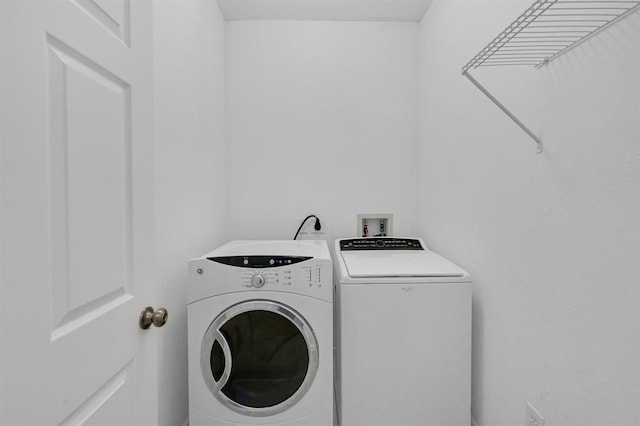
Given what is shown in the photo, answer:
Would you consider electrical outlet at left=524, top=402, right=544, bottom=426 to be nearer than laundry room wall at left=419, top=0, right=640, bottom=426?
No

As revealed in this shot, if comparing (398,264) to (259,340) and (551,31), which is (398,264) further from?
(551,31)

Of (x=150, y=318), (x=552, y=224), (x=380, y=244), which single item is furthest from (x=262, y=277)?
(x=552, y=224)

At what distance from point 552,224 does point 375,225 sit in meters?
1.40

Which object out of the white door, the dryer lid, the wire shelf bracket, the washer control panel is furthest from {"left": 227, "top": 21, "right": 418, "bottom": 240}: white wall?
the white door

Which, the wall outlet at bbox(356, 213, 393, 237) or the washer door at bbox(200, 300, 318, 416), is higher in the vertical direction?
the wall outlet at bbox(356, 213, 393, 237)

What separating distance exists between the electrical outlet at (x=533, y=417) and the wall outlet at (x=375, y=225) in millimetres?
1366

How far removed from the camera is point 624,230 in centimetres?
84

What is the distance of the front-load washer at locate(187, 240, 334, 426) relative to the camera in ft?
4.96

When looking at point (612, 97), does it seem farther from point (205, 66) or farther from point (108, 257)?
point (205, 66)

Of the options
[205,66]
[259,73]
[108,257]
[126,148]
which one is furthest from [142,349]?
[259,73]

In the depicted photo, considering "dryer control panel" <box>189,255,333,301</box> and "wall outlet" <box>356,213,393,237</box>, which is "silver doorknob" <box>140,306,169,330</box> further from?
"wall outlet" <box>356,213,393,237</box>

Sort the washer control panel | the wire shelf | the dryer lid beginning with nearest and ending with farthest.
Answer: the wire shelf, the dryer lid, the washer control panel

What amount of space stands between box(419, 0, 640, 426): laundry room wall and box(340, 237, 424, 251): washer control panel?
0.32 meters

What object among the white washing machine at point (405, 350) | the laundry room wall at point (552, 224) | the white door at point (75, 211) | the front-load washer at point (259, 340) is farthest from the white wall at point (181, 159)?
the laundry room wall at point (552, 224)
